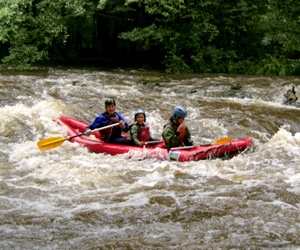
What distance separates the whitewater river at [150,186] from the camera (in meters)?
3.37

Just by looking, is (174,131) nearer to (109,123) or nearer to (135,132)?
(135,132)

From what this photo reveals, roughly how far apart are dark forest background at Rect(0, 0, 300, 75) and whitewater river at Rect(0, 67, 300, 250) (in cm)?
469

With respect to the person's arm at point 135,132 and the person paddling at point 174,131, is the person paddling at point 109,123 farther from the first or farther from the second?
the person paddling at point 174,131

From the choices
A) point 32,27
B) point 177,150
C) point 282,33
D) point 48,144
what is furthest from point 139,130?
point 282,33

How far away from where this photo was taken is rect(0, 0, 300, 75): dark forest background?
13141 mm

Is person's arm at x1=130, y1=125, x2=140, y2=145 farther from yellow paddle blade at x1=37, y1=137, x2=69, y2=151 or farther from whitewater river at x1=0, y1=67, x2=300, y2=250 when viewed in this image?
yellow paddle blade at x1=37, y1=137, x2=69, y2=151

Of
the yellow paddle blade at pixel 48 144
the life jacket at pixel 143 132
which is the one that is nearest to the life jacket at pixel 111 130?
the life jacket at pixel 143 132

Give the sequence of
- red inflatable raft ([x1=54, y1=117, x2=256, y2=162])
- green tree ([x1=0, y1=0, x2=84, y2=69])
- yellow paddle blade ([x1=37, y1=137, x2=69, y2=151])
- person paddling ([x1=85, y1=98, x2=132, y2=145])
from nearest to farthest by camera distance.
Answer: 1. red inflatable raft ([x1=54, y1=117, x2=256, y2=162])
2. yellow paddle blade ([x1=37, y1=137, x2=69, y2=151])
3. person paddling ([x1=85, y1=98, x2=132, y2=145])
4. green tree ([x1=0, y1=0, x2=84, y2=69])

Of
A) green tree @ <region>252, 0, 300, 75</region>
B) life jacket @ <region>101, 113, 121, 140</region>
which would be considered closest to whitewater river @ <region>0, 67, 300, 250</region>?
life jacket @ <region>101, 113, 121, 140</region>

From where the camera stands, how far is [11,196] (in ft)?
13.9

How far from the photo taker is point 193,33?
1532 cm

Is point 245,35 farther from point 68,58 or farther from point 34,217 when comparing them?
point 34,217

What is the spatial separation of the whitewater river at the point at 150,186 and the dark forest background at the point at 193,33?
4.69 meters

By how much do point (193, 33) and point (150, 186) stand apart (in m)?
11.8
